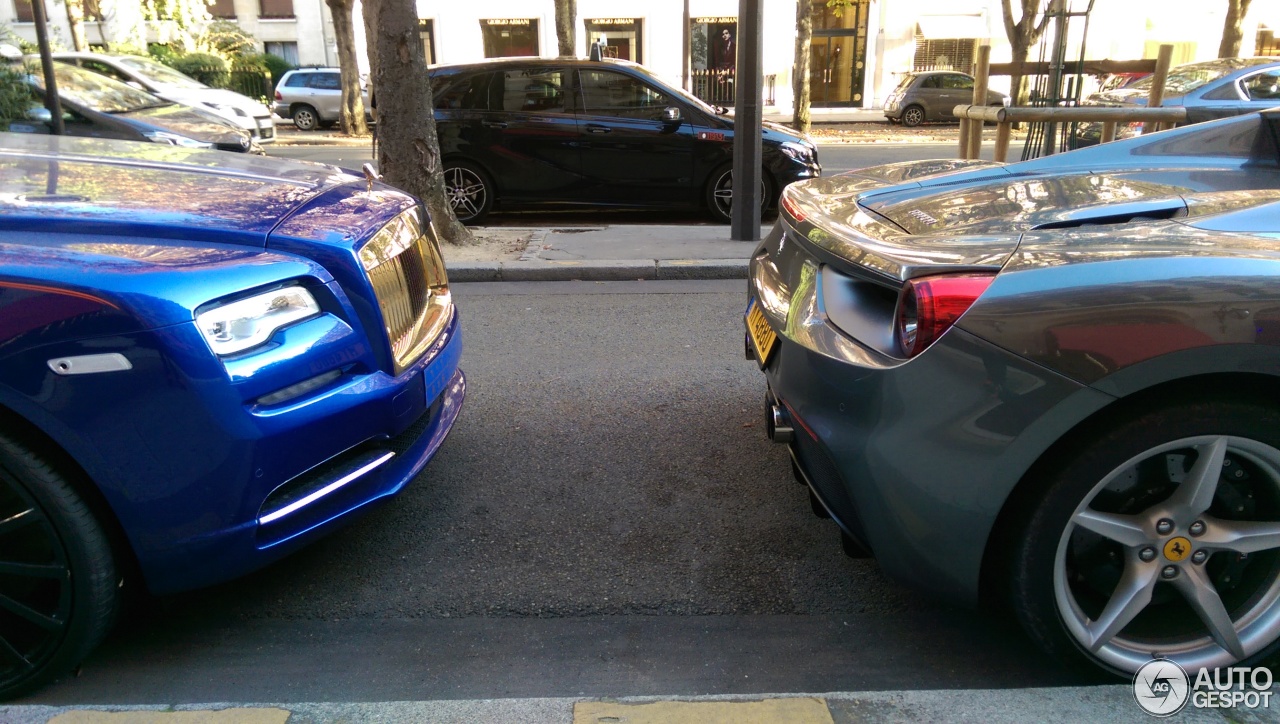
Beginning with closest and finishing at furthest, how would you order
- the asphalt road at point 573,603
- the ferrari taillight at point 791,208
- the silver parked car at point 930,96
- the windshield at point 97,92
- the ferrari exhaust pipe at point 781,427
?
the asphalt road at point 573,603 → the ferrari exhaust pipe at point 781,427 → the ferrari taillight at point 791,208 → the windshield at point 97,92 → the silver parked car at point 930,96

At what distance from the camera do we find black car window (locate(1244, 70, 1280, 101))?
11438mm

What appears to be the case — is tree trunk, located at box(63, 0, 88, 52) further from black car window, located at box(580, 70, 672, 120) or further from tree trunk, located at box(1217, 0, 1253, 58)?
tree trunk, located at box(1217, 0, 1253, 58)

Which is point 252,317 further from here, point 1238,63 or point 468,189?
point 1238,63

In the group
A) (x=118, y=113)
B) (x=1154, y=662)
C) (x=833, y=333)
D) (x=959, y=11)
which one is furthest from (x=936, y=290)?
(x=959, y=11)

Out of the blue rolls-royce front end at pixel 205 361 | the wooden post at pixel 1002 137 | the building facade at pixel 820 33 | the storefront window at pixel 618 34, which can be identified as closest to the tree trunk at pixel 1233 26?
the building facade at pixel 820 33

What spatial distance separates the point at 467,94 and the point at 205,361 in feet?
26.1

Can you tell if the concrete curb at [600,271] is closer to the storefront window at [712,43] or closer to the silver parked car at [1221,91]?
the silver parked car at [1221,91]

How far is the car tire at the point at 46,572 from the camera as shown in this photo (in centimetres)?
221

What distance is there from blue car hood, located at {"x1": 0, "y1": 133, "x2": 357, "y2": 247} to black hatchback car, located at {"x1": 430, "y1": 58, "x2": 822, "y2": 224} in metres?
5.81

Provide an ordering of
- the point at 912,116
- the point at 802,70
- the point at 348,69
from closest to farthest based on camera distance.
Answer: the point at 348,69 → the point at 802,70 → the point at 912,116

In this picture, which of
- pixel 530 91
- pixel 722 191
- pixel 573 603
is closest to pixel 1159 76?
pixel 722 191

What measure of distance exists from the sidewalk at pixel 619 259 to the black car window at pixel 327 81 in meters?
17.6

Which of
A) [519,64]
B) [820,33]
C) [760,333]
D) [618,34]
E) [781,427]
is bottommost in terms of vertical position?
[781,427]

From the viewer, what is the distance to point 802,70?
884 inches
